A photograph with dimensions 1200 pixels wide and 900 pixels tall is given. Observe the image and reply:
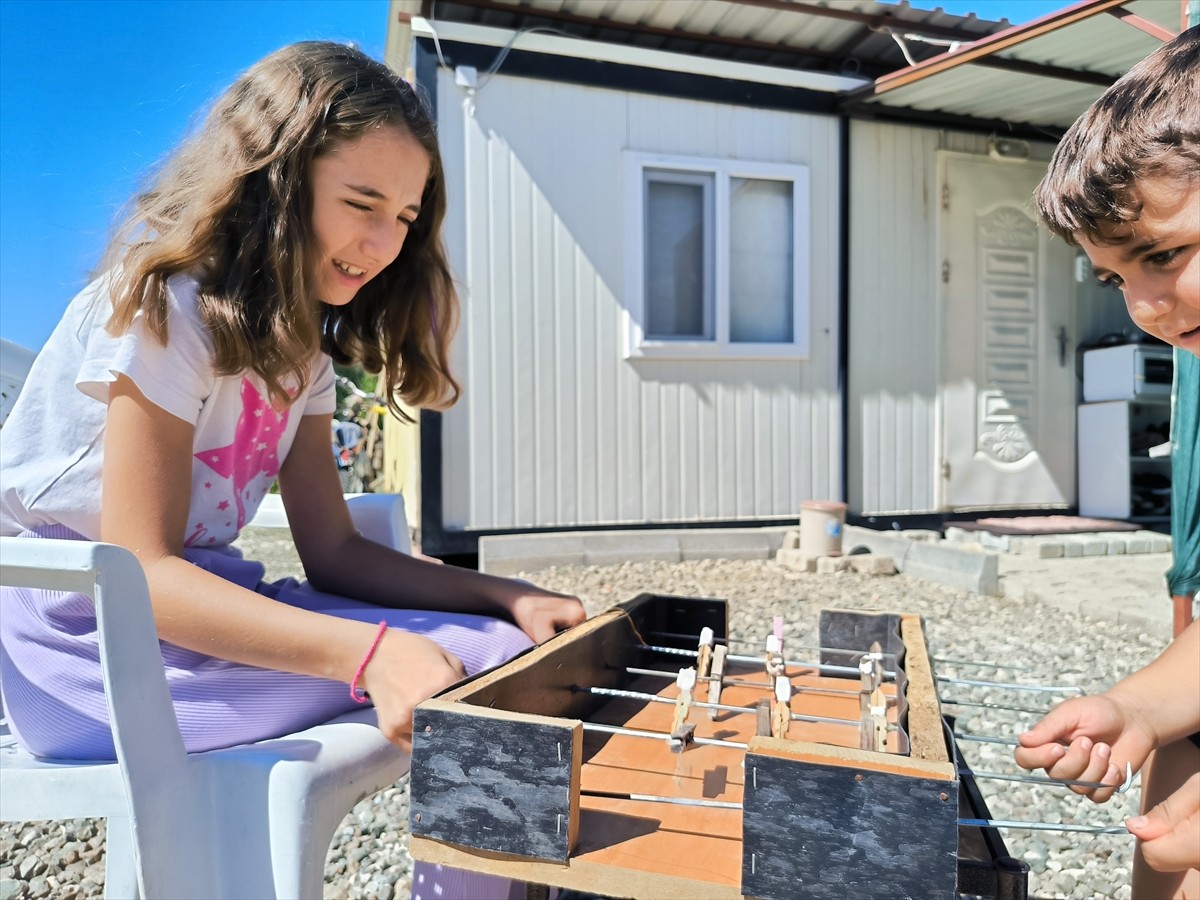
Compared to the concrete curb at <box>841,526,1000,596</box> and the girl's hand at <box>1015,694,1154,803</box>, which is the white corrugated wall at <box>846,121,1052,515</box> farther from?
the girl's hand at <box>1015,694,1154,803</box>

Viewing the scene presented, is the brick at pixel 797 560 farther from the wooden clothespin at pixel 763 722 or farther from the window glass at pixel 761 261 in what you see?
the wooden clothespin at pixel 763 722

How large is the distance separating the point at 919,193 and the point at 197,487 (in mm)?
5921

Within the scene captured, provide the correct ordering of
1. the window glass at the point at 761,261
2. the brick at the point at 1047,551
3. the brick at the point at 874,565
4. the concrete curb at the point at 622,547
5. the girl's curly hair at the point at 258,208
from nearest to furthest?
1. the girl's curly hair at the point at 258,208
2. the brick at the point at 874,565
3. the concrete curb at the point at 622,547
4. the brick at the point at 1047,551
5. the window glass at the point at 761,261

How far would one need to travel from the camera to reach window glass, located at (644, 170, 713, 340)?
559 centimetres

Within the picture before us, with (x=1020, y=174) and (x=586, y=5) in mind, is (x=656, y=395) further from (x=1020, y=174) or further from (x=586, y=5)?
(x=1020, y=174)

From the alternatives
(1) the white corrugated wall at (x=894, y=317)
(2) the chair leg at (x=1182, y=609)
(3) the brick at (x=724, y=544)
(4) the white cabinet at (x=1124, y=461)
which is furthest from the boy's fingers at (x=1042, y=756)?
(4) the white cabinet at (x=1124, y=461)

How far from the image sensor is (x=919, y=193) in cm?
612

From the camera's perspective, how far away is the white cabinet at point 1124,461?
6.16m

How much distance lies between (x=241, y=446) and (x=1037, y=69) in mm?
5540

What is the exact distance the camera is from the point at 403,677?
100cm

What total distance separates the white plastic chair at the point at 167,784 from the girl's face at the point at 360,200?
0.60m

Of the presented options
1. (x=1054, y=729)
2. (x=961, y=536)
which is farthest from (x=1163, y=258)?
(x=961, y=536)

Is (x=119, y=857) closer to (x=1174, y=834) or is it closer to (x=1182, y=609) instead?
(x=1174, y=834)

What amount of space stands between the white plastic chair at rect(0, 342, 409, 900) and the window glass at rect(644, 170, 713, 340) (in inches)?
190
